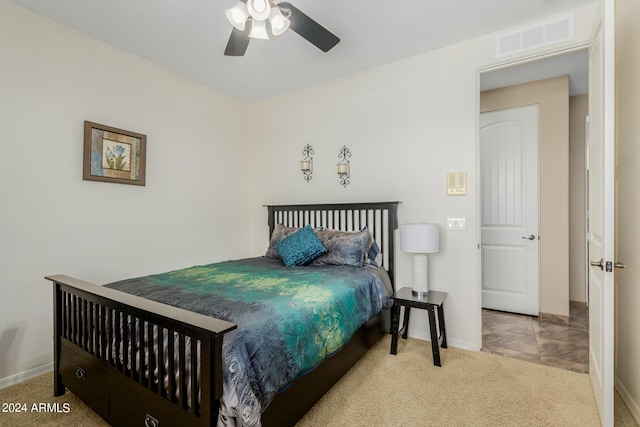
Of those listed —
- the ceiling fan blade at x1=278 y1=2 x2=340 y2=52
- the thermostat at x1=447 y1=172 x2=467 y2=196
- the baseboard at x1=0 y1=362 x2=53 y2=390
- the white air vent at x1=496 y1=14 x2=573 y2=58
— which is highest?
the white air vent at x1=496 y1=14 x2=573 y2=58

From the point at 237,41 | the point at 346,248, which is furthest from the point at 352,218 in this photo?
the point at 237,41

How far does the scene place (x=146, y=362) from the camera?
1.49 metres

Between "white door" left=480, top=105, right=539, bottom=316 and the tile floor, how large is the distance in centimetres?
28

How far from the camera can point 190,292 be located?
1.87m

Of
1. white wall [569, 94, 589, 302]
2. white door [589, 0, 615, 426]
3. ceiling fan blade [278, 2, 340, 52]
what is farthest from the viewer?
white wall [569, 94, 589, 302]

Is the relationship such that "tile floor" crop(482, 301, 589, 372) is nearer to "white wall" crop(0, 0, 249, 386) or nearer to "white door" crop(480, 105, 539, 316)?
"white door" crop(480, 105, 539, 316)

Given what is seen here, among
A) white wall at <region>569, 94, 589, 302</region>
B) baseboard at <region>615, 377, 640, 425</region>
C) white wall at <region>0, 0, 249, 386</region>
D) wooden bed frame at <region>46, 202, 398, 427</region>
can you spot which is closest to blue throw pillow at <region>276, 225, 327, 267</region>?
wooden bed frame at <region>46, 202, 398, 427</region>

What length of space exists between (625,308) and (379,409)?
65.6 inches

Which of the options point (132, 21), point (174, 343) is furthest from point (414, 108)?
point (174, 343)

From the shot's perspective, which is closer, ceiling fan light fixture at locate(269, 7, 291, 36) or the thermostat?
ceiling fan light fixture at locate(269, 7, 291, 36)

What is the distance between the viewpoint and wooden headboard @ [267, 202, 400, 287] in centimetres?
300

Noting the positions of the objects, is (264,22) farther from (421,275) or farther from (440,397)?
(440,397)

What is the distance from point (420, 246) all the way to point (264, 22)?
2053 mm

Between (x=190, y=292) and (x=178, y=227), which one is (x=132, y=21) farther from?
(x=190, y=292)
